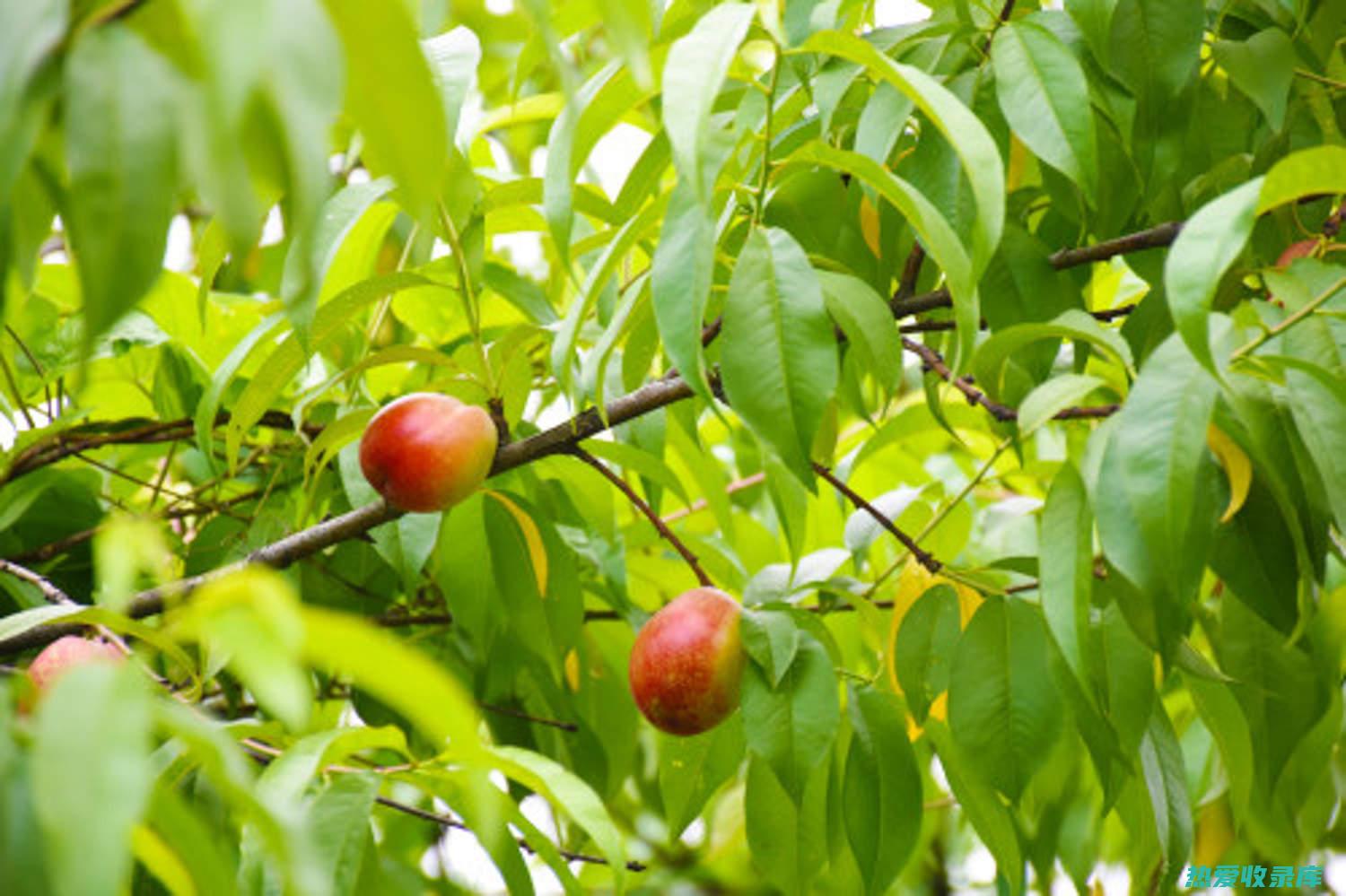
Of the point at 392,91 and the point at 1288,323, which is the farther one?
the point at 1288,323

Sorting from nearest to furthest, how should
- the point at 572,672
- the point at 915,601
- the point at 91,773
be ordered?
1. the point at 91,773
2. the point at 915,601
3. the point at 572,672

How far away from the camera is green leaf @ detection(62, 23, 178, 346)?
489 mm

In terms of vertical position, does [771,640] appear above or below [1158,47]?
below

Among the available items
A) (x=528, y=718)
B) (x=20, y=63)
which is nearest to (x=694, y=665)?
(x=528, y=718)

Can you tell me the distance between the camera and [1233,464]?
85cm

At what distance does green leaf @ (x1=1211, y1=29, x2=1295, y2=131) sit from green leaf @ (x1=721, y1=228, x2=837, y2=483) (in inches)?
14.7

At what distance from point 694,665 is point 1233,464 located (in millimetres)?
345

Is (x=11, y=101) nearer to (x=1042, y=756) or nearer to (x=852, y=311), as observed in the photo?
(x=852, y=311)

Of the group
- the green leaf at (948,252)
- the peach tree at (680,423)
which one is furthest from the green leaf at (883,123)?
the green leaf at (948,252)

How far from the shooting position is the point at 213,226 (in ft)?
3.27

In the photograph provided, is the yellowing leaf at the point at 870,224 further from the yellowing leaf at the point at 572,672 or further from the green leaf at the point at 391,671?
the green leaf at the point at 391,671

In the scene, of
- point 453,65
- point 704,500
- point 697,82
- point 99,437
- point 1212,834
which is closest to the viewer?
point 697,82

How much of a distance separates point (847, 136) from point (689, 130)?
0.46m

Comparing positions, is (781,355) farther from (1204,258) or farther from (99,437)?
(99,437)
